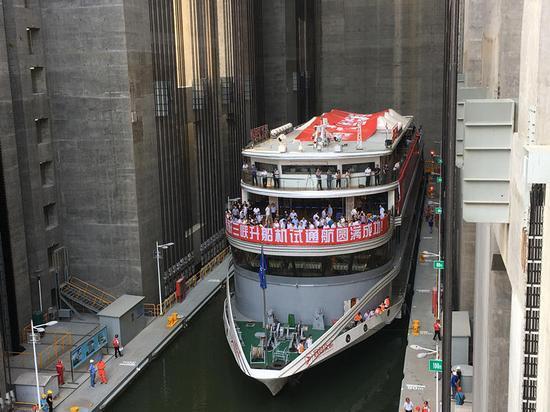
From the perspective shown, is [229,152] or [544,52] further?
[229,152]

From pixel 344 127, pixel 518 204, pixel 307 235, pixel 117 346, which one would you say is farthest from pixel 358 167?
pixel 518 204

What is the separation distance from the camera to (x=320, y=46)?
63.6m

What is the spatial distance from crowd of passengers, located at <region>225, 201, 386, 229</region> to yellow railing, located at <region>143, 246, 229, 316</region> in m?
6.42

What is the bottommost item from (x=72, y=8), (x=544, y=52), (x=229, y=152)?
(x=229, y=152)

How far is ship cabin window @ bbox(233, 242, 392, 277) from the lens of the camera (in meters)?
28.6

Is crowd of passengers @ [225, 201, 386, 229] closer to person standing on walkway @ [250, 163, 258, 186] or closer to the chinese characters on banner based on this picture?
the chinese characters on banner

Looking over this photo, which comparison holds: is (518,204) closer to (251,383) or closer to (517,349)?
(517,349)

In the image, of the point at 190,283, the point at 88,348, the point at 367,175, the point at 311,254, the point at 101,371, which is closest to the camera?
the point at 101,371

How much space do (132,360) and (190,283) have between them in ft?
32.2

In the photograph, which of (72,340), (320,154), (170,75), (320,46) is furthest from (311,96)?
(72,340)

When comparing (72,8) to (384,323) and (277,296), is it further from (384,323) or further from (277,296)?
(384,323)

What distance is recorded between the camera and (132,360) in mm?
28000

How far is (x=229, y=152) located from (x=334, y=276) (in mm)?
19609

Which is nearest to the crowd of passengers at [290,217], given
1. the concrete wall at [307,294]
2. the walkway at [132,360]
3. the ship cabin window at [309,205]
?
the ship cabin window at [309,205]
